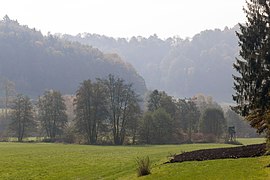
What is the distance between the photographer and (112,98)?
340 feet

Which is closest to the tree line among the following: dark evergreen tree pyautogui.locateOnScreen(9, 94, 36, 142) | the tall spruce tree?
dark evergreen tree pyautogui.locateOnScreen(9, 94, 36, 142)

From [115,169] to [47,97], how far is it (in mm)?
77623

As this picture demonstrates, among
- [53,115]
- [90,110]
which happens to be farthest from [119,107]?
[53,115]

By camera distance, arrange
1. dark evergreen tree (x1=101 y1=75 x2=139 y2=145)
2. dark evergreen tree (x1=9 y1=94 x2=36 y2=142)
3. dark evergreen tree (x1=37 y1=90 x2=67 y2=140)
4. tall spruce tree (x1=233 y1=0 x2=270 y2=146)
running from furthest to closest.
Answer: dark evergreen tree (x1=37 y1=90 x2=67 y2=140) → dark evergreen tree (x1=9 y1=94 x2=36 y2=142) → dark evergreen tree (x1=101 y1=75 x2=139 y2=145) → tall spruce tree (x1=233 y1=0 x2=270 y2=146)

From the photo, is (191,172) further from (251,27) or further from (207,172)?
(251,27)

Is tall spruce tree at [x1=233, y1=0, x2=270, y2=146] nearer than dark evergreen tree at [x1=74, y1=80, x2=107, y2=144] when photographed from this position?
Yes

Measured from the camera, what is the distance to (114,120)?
98.6m

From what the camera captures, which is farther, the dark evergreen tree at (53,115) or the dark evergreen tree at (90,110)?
the dark evergreen tree at (53,115)

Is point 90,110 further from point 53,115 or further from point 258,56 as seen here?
point 258,56

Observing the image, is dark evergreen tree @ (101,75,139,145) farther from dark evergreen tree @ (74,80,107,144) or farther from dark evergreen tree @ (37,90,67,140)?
dark evergreen tree @ (37,90,67,140)

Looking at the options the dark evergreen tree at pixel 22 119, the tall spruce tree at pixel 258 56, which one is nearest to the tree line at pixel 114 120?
the dark evergreen tree at pixel 22 119

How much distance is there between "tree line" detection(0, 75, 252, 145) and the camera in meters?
95.0

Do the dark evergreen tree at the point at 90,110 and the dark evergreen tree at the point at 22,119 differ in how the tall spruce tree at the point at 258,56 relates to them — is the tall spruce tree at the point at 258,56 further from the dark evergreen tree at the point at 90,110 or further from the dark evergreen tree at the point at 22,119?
the dark evergreen tree at the point at 22,119

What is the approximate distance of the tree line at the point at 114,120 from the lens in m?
95.0
